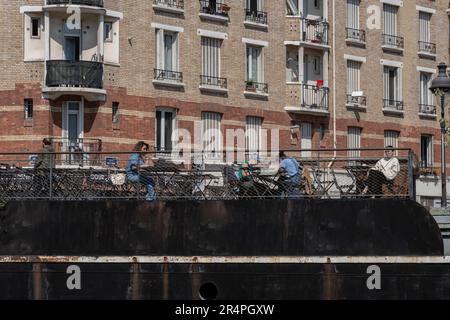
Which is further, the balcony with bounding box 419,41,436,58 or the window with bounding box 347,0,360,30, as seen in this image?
the balcony with bounding box 419,41,436,58

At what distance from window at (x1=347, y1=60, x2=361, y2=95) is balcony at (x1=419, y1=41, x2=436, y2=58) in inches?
163

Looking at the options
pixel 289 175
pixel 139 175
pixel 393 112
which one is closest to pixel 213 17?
pixel 393 112

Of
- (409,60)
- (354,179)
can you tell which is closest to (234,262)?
(354,179)

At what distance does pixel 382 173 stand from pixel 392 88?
A: 28.8 metres

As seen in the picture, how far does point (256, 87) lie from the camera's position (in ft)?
145

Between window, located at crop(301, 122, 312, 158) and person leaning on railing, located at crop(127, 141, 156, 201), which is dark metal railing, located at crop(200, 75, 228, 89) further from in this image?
person leaning on railing, located at crop(127, 141, 156, 201)

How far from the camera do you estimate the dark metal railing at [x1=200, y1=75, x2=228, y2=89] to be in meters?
42.1

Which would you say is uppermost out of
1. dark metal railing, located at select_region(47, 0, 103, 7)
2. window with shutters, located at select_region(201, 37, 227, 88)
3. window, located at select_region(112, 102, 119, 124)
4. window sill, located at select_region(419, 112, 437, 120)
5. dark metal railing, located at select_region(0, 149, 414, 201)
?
dark metal railing, located at select_region(47, 0, 103, 7)

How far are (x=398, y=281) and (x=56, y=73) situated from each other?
19831 millimetres

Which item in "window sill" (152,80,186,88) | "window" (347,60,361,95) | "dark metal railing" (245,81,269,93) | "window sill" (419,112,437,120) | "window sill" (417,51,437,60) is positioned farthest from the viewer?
"window sill" (419,112,437,120)

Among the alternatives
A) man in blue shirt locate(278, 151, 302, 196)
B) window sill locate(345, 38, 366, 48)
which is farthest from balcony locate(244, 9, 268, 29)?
man in blue shirt locate(278, 151, 302, 196)

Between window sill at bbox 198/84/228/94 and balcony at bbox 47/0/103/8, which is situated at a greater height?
balcony at bbox 47/0/103/8
